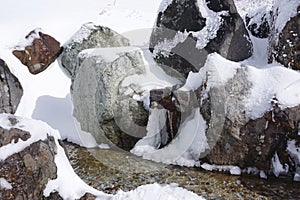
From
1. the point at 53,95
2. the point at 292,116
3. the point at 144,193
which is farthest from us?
the point at 53,95

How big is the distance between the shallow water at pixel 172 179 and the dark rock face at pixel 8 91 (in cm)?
238

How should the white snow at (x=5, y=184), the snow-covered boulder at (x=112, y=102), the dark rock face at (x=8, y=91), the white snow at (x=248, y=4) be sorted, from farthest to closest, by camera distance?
the white snow at (x=248, y=4) → the dark rock face at (x=8, y=91) → the snow-covered boulder at (x=112, y=102) → the white snow at (x=5, y=184)

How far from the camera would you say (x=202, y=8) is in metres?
8.23

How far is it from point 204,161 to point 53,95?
431 cm

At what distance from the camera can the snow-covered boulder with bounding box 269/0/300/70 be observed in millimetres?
6977

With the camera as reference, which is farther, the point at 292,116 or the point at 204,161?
the point at 204,161

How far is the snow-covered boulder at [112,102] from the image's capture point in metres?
7.30

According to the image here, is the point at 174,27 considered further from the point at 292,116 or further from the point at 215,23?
the point at 292,116

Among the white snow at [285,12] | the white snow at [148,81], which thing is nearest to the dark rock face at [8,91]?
the white snow at [148,81]

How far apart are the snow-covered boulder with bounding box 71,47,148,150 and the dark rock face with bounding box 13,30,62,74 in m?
2.44

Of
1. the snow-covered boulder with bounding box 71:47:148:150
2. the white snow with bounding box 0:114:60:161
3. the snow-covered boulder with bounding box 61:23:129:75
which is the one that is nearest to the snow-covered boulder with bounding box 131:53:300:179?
the snow-covered boulder with bounding box 71:47:148:150

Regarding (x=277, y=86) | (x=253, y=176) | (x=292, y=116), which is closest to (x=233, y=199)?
(x=253, y=176)

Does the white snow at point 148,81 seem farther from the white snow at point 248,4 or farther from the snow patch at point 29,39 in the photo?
the white snow at point 248,4

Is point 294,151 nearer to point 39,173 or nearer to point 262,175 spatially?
point 262,175
